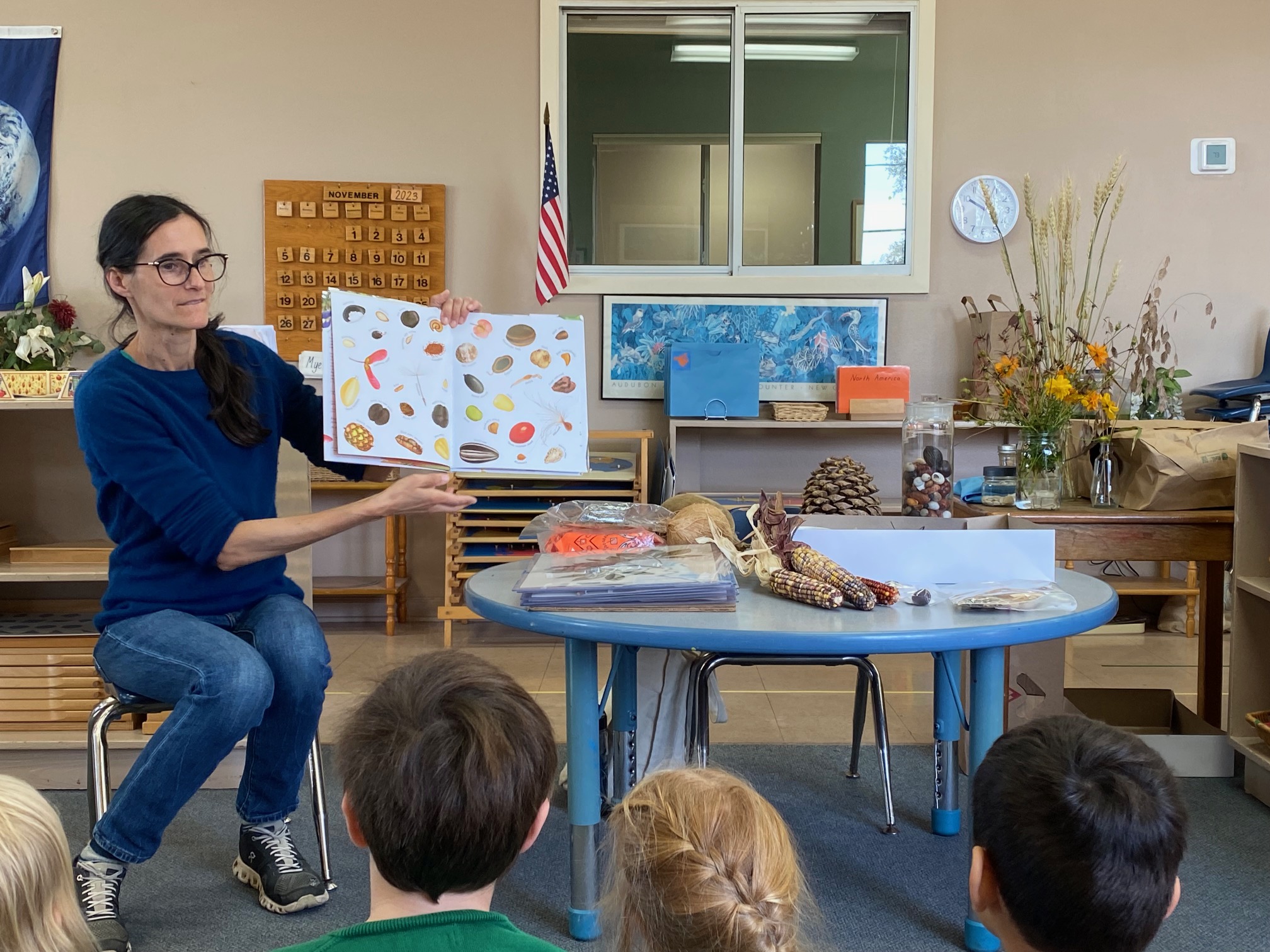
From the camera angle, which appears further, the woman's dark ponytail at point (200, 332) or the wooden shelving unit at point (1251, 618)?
the wooden shelving unit at point (1251, 618)

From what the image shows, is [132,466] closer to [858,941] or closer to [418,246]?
[858,941]

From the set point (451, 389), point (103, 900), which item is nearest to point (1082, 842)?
point (451, 389)

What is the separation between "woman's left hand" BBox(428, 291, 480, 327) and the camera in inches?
75.3

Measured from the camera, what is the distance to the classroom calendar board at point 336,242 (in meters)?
4.56

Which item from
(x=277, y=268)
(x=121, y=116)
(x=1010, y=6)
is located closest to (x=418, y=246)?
Answer: (x=277, y=268)

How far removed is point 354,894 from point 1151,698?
217 cm

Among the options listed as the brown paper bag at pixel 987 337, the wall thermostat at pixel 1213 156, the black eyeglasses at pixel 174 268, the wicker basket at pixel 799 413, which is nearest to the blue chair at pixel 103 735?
the black eyeglasses at pixel 174 268

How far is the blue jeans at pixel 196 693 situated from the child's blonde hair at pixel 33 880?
949 mm

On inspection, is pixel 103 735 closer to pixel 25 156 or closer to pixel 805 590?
pixel 805 590

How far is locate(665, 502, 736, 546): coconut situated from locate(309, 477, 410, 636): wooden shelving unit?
9.19ft

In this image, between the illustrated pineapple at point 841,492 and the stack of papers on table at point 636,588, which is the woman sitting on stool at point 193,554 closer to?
the stack of papers on table at point 636,588

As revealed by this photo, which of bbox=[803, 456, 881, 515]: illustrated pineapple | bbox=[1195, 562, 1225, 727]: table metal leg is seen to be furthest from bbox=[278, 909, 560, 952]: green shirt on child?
bbox=[1195, 562, 1225, 727]: table metal leg

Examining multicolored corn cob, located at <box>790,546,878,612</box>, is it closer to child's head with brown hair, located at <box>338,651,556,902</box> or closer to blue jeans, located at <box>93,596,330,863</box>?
child's head with brown hair, located at <box>338,651,556,902</box>

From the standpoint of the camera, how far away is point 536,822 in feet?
3.31
